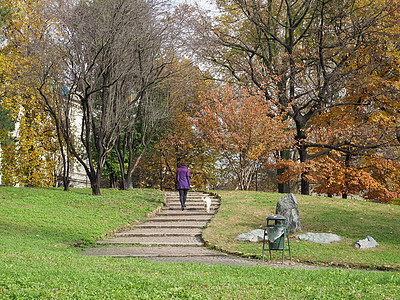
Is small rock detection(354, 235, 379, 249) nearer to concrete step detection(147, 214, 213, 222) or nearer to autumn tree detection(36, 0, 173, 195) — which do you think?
concrete step detection(147, 214, 213, 222)

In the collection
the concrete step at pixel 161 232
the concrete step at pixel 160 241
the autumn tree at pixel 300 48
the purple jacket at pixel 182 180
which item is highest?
the autumn tree at pixel 300 48

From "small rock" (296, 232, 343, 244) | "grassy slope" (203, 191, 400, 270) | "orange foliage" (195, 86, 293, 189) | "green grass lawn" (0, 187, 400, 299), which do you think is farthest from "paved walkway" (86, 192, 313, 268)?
"orange foliage" (195, 86, 293, 189)

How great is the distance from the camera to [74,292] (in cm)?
521

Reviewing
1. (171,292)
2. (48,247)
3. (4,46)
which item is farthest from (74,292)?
(4,46)

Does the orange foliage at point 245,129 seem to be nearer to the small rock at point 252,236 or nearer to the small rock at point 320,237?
the small rock at point 252,236

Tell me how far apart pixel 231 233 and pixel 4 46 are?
60.2 ft

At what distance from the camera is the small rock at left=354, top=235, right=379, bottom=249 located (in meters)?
10.4

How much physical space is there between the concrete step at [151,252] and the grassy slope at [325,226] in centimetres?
60

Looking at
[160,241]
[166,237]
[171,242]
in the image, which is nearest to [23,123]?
[166,237]

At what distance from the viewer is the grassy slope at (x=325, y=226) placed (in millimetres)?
9398

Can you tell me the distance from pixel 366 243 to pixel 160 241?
18.6ft

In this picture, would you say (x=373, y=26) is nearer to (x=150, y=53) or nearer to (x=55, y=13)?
(x=150, y=53)

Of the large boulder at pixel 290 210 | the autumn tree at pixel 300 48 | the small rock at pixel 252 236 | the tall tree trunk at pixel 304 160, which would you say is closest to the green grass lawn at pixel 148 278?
the small rock at pixel 252 236

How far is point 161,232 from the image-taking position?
43.1ft
